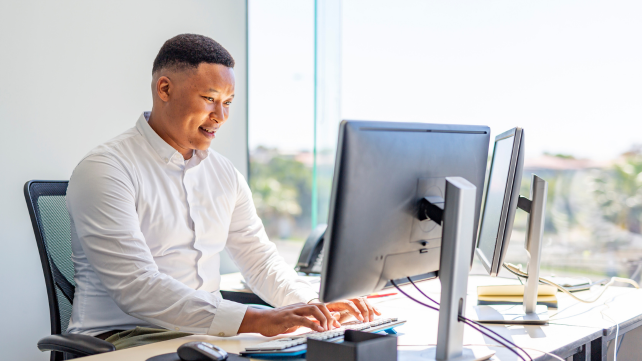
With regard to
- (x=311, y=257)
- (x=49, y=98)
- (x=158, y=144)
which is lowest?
(x=311, y=257)

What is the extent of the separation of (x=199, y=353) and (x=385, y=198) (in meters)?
0.45

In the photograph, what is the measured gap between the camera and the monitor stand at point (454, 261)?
0.99m

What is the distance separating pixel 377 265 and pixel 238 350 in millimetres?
357

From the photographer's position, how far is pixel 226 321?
3.95ft

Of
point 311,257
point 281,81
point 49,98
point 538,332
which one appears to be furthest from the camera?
point 281,81

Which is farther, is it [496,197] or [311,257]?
[311,257]

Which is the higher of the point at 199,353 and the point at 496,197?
the point at 496,197

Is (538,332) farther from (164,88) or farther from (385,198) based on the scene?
(164,88)

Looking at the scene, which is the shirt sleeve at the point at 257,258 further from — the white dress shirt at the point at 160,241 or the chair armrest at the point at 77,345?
the chair armrest at the point at 77,345

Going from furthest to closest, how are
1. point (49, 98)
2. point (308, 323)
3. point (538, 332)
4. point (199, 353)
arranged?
point (49, 98) < point (538, 332) < point (308, 323) < point (199, 353)

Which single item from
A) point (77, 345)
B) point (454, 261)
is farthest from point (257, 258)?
point (454, 261)

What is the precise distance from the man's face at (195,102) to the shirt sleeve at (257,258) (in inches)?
10.3

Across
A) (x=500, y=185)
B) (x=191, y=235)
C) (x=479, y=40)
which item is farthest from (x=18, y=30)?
(x=479, y=40)

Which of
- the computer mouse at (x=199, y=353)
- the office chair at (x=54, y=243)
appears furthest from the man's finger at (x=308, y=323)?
the office chair at (x=54, y=243)
